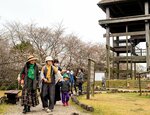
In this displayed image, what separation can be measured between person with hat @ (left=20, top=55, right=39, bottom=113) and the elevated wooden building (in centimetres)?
2256

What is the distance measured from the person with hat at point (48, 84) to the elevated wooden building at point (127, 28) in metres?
22.2

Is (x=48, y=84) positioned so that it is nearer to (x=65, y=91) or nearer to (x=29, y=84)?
(x=29, y=84)

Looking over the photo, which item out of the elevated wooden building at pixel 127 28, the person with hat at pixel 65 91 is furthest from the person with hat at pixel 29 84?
the elevated wooden building at pixel 127 28

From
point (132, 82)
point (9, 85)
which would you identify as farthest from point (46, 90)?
point (132, 82)

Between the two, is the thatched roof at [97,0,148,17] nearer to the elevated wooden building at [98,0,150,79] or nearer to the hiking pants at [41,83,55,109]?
the elevated wooden building at [98,0,150,79]

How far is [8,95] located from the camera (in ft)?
42.8

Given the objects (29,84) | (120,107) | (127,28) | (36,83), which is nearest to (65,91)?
(120,107)

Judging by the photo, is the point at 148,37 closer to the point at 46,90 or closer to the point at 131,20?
the point at 131,20

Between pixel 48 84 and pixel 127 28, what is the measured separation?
25855 mm

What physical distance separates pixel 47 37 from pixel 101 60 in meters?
18.6

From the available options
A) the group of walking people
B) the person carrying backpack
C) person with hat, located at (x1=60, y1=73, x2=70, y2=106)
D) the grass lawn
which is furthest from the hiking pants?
person with hat, located at (x1=60, y1=73, x2=70, y2=106)

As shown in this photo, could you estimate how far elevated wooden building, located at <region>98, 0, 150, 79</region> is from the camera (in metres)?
33.4

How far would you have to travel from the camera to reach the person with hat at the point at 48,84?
33.4 ft

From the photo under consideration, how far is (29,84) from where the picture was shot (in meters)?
10.0
